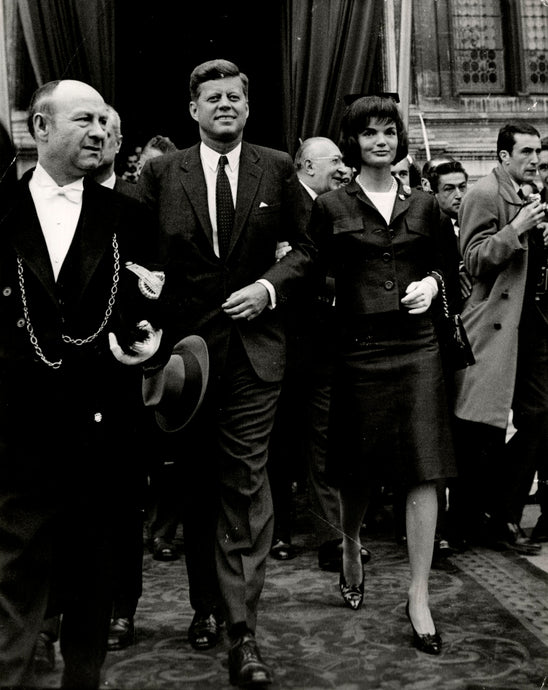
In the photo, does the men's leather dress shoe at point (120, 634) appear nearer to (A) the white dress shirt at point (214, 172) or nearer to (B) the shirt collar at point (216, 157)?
(A) the white dress shirt at point (214, 172)

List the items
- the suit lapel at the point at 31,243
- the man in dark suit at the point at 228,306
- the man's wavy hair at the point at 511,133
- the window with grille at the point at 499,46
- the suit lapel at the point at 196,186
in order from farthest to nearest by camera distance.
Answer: the window with grille at the point at 499,46 < the man's wavy hair at the point at 511,133 < the suit lapel at the point at 196,186 < the man in dark suit at the point at 228,306 < the suit lapel at the point at 31,243

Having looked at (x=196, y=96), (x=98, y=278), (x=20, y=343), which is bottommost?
(x=20, y=343)

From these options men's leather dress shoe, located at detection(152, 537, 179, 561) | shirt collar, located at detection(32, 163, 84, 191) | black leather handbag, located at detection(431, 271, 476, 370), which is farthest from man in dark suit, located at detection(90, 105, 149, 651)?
black leather handbag, located at detection(431, 271, 476, 370)

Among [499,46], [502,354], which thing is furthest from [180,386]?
[499,46]

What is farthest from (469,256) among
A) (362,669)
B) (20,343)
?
(20,343)

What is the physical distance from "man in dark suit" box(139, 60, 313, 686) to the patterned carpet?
199mm

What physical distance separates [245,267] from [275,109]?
5.39 m

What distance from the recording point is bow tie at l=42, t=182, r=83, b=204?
2.73 m

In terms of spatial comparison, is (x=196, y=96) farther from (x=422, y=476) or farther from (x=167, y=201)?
(x=422, y=476)

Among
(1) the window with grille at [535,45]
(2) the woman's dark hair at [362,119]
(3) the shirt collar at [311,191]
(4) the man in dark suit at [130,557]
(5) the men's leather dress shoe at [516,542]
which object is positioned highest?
(1) the window with grille at [535,45]

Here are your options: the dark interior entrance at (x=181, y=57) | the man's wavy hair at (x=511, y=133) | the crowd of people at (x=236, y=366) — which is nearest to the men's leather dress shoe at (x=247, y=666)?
the crowd of people at (x=236, y=366)

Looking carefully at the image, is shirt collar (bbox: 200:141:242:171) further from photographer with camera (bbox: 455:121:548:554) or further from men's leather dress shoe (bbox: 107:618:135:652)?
men's leather dress shoe (bbox: 107:618:135:652)

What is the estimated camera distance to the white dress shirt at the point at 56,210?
2.69 meters

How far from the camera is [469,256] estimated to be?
464 cm
